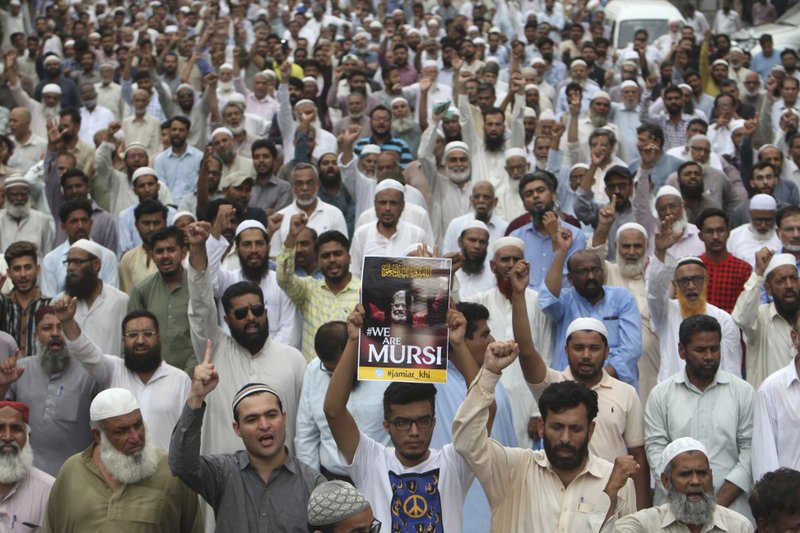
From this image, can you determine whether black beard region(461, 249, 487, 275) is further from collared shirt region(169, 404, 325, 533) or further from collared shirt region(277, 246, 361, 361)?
collared shirt region(169, 404, 325, 533)

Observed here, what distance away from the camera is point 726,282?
8.84 m

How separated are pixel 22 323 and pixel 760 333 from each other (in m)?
4.63

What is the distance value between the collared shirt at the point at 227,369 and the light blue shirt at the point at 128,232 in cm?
337

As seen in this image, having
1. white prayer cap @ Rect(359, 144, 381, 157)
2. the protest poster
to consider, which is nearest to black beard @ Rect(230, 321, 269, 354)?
the protest poster

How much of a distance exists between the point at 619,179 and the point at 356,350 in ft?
17.5

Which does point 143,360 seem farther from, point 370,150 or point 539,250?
point 370,150

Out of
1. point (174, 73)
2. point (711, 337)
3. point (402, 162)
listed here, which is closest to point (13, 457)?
point (711, 337)

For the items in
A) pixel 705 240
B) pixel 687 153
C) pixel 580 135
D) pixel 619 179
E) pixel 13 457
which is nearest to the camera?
pixel 13 457

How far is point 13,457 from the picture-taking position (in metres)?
6.02

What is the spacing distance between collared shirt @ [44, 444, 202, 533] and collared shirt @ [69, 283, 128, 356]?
249 centimetres

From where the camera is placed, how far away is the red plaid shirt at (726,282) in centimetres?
882

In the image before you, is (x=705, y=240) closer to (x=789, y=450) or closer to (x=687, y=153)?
(x=789, y=450)

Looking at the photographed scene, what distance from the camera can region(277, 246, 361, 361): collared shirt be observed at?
8023 millimetres

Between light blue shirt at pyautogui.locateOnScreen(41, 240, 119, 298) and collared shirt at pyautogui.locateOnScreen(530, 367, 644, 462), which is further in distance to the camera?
light blue shirt at pyautogui.locateOnScreen(41, 240, 119, 298)
